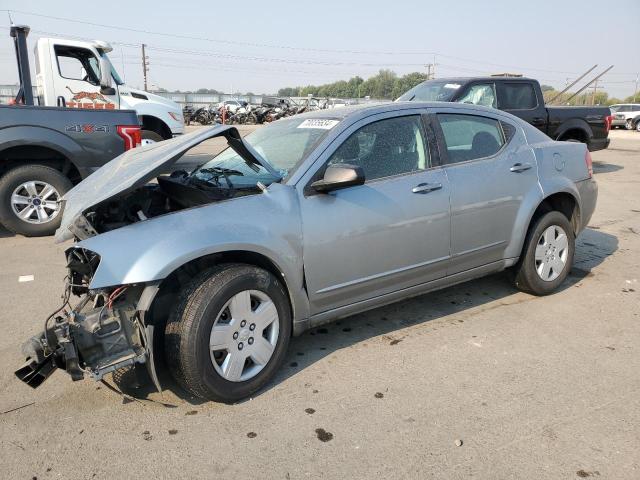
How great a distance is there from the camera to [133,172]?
311 centimetres

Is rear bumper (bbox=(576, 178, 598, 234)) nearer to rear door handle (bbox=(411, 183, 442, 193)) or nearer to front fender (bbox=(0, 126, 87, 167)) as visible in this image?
rear door handle (bbox=(411, 183, 442, 193))

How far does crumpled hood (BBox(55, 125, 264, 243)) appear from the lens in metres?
2.92

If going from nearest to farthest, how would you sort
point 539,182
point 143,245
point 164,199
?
point 143,245 → point 164,199 → point 539,182

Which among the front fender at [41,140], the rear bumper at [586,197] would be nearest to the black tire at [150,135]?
the front fender at [41,140]

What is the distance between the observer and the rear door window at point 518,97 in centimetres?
963

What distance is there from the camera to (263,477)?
7.88 ft

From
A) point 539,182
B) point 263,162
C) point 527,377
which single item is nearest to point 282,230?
point 263,162

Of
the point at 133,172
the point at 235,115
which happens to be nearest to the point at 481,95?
the point at 133,172

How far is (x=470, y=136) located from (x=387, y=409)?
2264mm

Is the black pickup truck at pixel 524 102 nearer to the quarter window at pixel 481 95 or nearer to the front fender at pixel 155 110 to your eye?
the quarter window at pixel 481 95

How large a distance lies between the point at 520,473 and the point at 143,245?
7.08ft

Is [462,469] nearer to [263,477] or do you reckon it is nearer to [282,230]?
[263,477]

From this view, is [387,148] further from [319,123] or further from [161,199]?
[161,199]

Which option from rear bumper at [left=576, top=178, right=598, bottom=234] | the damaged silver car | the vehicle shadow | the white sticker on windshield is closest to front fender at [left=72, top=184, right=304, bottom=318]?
the damaged silver car
